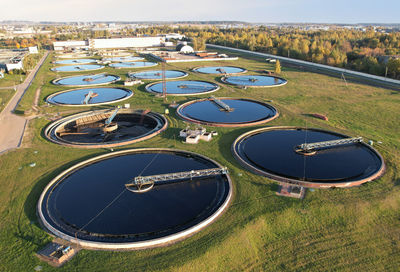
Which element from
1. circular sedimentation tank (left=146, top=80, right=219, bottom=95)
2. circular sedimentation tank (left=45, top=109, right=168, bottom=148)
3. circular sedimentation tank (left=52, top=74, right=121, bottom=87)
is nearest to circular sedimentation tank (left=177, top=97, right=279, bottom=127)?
circular sedimentation tank (left=45, top=109, right=168, bottom=148)

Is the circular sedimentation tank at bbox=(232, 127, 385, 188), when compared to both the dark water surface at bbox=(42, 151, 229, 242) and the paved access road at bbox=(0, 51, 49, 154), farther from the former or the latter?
the paved access road at bbox=(0, 51, 49, 154)

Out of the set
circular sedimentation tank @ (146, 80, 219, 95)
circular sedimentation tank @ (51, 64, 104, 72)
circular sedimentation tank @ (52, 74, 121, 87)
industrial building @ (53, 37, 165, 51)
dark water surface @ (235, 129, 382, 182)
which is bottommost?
dark water surface @ (235, 129, 382, 182)

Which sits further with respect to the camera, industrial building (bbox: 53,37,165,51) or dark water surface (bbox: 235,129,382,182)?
industrial building (bbox: 53,37,165,51)

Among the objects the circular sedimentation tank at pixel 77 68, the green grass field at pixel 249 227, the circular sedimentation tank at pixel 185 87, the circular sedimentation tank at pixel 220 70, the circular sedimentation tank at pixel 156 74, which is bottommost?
the green grass field at pixel 249 227

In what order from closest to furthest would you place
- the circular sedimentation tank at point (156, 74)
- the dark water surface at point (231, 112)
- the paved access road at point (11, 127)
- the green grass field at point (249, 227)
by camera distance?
the green grass field at point (249, 227) → the paved access road at point (11, 127) → the dark water surface at point (231, 112) → the circular sedimentation tank at point (156, 74)

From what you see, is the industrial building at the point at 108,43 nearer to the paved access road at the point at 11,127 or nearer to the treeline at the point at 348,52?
the treeline at the point at 348,52

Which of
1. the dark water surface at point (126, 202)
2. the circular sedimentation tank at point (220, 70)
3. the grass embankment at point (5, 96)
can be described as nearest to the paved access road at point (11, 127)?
the grass embankment at point (5, 96)

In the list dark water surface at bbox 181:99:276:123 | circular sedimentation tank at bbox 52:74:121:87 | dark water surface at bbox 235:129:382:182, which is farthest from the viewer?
circular sedimentation tank at bbox 52:74:121:87

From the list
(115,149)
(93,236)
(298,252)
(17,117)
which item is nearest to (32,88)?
(17,117)
